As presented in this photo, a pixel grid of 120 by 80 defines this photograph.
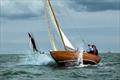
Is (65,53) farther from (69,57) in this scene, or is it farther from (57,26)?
(57,26)

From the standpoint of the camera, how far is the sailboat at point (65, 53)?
50.8 meters

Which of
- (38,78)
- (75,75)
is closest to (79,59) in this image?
(75,75)

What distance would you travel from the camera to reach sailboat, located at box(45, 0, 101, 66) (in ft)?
167

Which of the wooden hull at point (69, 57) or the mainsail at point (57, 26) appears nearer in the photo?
the wooden hull at point (69, 57)

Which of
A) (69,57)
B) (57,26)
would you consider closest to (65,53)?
(69,57)

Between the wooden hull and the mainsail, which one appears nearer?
the wooden hull

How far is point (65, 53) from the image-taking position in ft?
165

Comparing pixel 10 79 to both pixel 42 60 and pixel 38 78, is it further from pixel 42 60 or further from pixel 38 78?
pixel 42 60

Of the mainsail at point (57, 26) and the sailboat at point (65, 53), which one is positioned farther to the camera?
the mainsail at point (57, 26)

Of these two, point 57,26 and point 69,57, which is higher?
point 57,26

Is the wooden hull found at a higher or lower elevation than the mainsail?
lower

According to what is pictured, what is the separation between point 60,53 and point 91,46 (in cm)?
619

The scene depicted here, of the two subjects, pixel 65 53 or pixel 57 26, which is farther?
pixel 57 26

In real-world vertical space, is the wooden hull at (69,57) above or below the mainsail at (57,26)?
below
